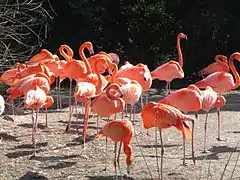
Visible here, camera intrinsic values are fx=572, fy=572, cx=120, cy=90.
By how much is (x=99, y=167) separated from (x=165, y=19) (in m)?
7.49

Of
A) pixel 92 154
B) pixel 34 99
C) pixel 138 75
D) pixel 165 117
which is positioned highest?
pixel 138 75

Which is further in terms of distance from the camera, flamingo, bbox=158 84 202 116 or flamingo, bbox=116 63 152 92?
flamingo, bbox=116 63 152 92

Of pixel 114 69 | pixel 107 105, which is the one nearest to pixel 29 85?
pixel 107 105

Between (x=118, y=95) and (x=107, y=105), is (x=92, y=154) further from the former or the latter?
(x=118, y=95)

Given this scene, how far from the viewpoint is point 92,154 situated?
5.45 metres

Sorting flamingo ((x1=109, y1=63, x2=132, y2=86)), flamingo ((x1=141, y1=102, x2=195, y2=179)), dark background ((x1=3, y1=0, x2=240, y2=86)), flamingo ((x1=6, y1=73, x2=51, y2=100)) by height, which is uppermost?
dark background ((x1=3, y1=0, x2=240, y2=86))

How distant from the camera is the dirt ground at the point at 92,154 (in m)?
4.82

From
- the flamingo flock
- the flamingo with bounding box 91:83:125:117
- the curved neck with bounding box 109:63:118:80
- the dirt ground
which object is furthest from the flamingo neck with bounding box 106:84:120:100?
the curved neck with bounding box 109:63:118:80

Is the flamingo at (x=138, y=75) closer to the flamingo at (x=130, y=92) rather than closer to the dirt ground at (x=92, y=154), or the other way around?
the dirt ground at (x=92, y=154)

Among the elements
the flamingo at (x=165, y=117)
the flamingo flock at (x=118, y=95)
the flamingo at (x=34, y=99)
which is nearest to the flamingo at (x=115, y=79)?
the flamingo flock at (x=118, y=95)

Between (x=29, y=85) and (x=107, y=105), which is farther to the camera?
(x=29, y=85)

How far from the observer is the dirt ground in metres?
4.82

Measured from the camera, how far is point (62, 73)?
6938 millimetres

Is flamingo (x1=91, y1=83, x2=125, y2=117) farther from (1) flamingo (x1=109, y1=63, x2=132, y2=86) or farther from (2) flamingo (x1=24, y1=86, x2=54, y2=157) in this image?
(1) flamingo (x1=109, y1=63, x2=132, y2=86)
